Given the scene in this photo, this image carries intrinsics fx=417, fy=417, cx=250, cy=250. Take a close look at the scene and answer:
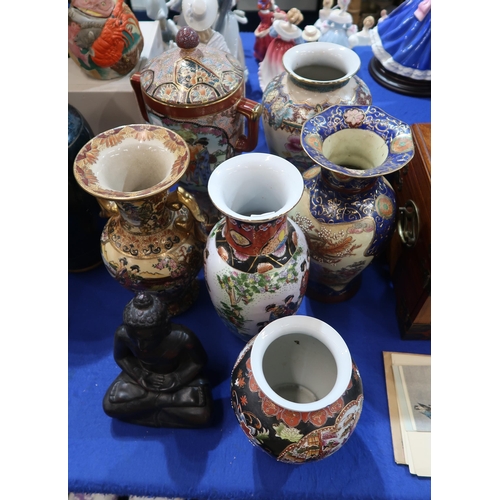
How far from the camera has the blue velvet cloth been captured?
89 centimetres

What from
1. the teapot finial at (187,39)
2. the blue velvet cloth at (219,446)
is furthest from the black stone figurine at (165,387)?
the teapot finial at (187,39)

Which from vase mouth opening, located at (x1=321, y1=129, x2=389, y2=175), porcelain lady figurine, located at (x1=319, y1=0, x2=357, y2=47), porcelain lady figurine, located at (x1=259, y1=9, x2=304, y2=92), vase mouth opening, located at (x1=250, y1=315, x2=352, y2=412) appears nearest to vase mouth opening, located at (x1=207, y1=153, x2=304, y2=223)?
vase mouth opening, located at (x1=321, y1=129, x2=389, y2=175)

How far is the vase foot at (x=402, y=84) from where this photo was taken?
168cm

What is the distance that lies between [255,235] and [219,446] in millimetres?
498

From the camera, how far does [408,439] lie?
939 mm

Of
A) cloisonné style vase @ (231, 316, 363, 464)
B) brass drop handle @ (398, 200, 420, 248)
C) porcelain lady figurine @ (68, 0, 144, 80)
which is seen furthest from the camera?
porcelain lady figurine @ (68, 0, 144, 80)

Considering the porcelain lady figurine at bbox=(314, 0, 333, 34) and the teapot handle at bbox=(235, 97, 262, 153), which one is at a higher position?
the porcelain lady figurine at bbox=(314, 0, 333, 34)

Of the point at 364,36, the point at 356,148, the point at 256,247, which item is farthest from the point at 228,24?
the point at 256,247

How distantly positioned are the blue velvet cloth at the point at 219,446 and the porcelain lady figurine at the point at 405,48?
102cm

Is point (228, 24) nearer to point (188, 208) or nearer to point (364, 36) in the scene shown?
point (364, 36)

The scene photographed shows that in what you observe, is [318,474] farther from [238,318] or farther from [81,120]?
[81,120]

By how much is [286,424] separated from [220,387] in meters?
0.36

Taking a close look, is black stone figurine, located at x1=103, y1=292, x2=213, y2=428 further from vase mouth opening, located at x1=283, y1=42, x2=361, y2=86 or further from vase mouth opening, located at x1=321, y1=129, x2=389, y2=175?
vase mouth opening, located at x1=283, y1=42, x2=361, y2=86

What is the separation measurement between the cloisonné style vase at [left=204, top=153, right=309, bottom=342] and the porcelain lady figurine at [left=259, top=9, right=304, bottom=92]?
32.3 inches
